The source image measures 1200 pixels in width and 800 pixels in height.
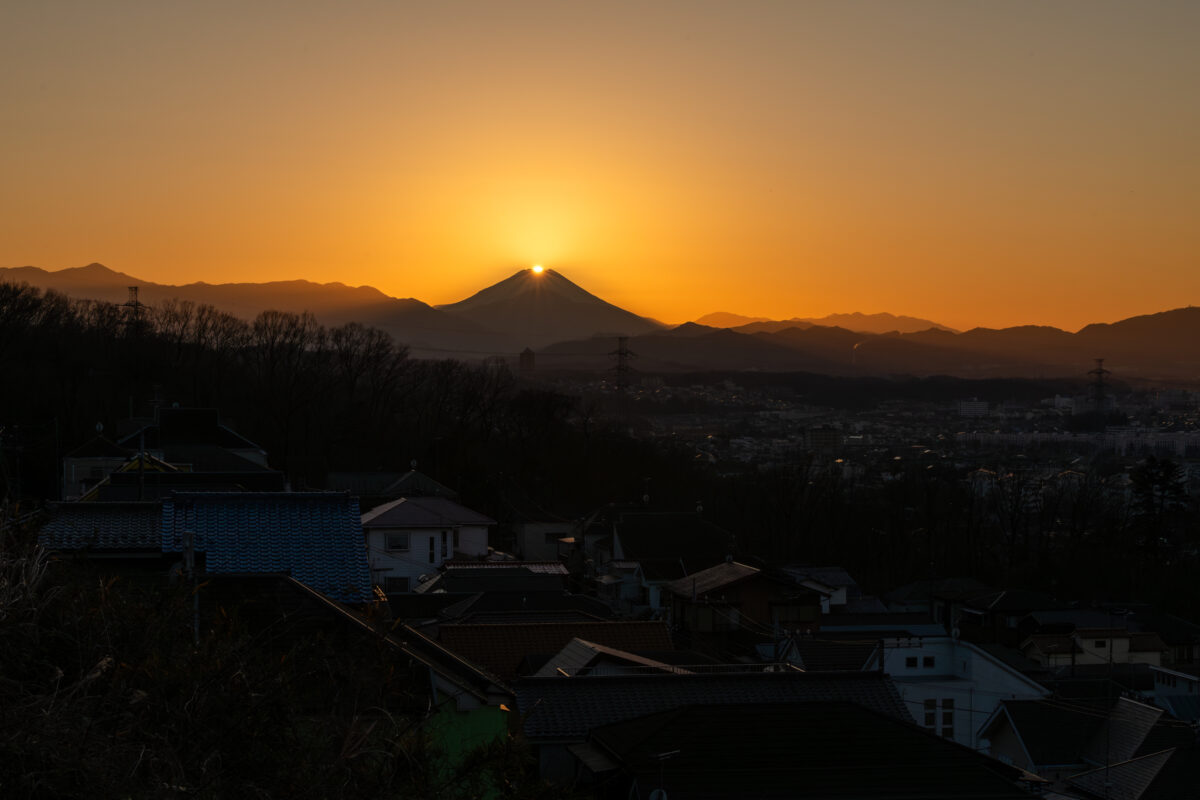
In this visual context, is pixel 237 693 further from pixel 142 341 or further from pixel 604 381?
pixel 604 381

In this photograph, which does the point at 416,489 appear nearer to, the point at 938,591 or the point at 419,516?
the point at 419,516

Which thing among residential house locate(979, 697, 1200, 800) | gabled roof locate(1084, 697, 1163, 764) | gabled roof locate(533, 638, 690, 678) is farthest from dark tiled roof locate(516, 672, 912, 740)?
gabled roof locate(1084, 697, 1163, 764)

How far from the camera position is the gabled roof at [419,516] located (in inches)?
1125

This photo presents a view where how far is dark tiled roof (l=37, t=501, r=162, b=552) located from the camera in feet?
34.4

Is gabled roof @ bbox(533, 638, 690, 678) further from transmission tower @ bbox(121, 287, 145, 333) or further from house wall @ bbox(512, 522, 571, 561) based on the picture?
transmission tower @ bbox(121, 287, 145, 333)

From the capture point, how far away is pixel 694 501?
155ft

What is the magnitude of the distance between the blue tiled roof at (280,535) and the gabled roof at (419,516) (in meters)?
17.2

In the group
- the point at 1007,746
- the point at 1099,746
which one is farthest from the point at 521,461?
the point at 1099,746

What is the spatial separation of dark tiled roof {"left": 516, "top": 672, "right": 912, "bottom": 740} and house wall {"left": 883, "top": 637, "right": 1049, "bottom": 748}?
8.03 m

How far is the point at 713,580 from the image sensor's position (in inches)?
998

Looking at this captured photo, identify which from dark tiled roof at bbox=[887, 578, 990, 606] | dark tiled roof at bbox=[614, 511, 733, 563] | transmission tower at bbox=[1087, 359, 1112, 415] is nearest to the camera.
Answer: dark tiled roof at bbox=[614, 511, 733, 563]

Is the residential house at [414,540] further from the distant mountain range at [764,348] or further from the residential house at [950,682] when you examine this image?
the distant mountain range at [764,348]

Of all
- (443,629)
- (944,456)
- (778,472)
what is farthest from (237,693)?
(944,456)

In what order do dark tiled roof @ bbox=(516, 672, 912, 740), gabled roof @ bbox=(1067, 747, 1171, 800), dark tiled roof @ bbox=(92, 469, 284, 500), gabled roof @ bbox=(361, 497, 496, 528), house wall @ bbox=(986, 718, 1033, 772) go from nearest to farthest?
dark tiled roof @ bbox=(516, 672, 912, 740) → gabled roof @ bbox=(1067, 747, 1171, 800) → house wall @ bbox=(986, 718, 1033, 772) → dark tiled roof @ bbox=(92, 469, 284, 500) → gabled roof @ bbox=(361, 497, 496, 528)
